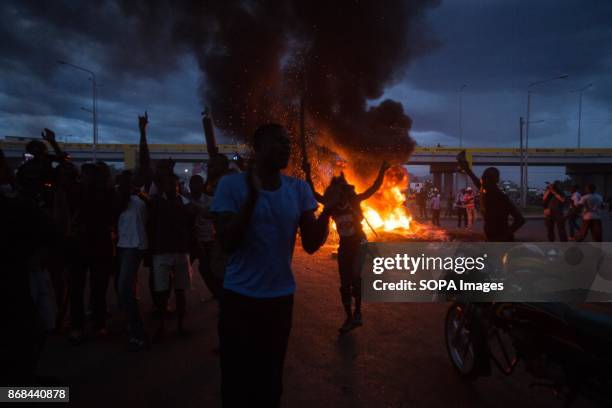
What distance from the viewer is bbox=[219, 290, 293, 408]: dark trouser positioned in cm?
191

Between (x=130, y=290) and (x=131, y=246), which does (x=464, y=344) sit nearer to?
(x=130, y=290)

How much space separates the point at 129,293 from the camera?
13.4 ft

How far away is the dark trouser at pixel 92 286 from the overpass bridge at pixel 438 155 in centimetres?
3358

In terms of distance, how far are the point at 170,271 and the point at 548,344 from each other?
351cm

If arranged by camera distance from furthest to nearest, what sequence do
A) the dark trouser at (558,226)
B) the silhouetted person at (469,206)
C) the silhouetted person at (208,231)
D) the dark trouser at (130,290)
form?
the silhouetted person at (469,206) < the dark trouser at (558,226) < the dark trouser at (130,290) < the silhouetted person at (208,231)

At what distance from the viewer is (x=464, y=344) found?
11.5 ft

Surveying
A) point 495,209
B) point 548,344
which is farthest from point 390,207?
point 548,344

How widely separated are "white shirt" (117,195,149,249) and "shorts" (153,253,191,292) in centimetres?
23

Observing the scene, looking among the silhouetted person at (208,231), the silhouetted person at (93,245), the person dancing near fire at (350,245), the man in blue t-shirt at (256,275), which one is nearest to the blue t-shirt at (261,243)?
the man in blue t-shirt at (256,275)

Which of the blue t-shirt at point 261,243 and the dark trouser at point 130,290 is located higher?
the blue t-shirt at point 261,243

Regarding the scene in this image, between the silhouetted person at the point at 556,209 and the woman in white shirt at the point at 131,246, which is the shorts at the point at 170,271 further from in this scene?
the silhouetted person at the point at 556,209

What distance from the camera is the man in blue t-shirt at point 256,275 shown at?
6.27 ft

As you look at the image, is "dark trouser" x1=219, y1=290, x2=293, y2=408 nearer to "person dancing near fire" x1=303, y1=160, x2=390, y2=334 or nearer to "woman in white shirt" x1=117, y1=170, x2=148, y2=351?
"woman in white shirt" x1=117, y1=170, x2=148, y2=351

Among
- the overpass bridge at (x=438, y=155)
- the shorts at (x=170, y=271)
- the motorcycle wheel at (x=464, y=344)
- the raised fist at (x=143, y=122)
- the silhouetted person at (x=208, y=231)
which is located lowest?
the motorcycle wheel at (x=464, y=344)
